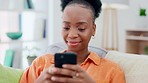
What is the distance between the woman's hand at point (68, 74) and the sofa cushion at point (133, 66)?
1.22 feet

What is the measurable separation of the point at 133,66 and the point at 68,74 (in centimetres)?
50

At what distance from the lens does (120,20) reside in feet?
11.8

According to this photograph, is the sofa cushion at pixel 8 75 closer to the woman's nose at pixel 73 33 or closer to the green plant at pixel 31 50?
the woman's nose at pixel 73 33

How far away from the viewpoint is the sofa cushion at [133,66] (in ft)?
4.32

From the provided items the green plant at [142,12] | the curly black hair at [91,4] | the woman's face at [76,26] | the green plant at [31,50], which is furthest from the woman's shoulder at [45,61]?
the green plant at [142,12]

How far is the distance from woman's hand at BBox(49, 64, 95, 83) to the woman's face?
26 cm

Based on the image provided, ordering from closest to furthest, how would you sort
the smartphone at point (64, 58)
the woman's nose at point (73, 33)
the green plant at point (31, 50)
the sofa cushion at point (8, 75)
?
the smartphone at point (64, 58), the woman's nose at point (73, 33), the sofa cushion at point (8, 75), the green plant at point (31, 50)

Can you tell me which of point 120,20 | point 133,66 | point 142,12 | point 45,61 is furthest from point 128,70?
point 120,20

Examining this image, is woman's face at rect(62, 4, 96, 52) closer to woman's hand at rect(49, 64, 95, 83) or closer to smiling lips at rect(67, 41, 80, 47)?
smiling lips at rect(67, 41, 80, 47)

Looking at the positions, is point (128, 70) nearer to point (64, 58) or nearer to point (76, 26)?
point (76, 26)

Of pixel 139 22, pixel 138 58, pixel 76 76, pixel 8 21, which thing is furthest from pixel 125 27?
pixel 76 76

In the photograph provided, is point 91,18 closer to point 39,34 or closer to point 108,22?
point 39,34

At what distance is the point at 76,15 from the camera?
4.09ft

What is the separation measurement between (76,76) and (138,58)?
505mm
